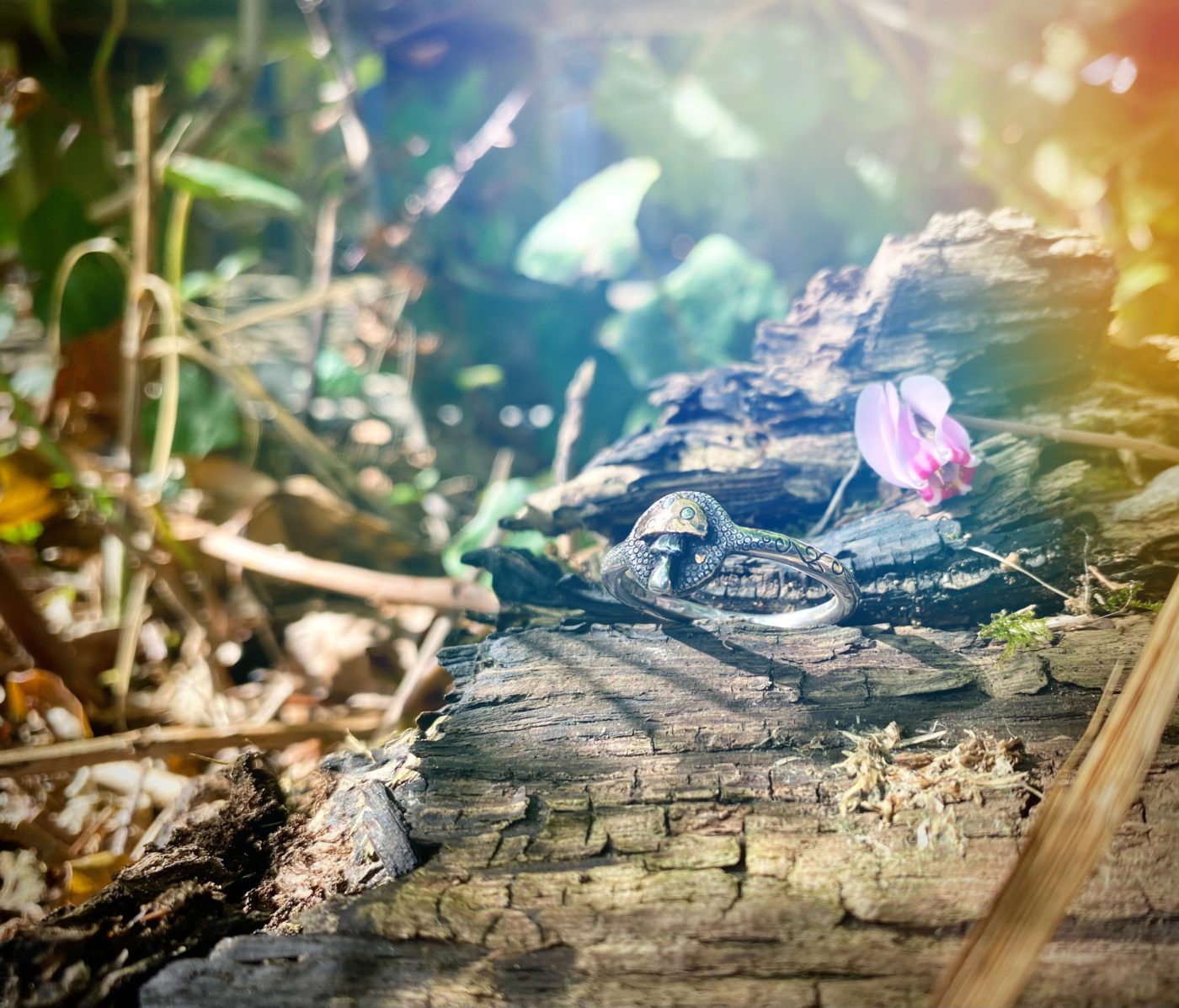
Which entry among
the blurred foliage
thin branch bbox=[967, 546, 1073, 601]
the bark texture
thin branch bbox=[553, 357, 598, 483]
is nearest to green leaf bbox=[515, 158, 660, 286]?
the blurred foliage

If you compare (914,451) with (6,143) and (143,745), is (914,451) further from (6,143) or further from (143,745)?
(6,143)

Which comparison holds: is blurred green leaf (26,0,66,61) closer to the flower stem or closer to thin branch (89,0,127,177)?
thin branch (89,0,127,177)

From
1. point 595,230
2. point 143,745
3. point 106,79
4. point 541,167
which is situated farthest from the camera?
point 541,167

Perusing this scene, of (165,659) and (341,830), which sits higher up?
(165,659)

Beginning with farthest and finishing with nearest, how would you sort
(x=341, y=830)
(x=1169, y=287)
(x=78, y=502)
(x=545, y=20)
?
(x=545, y=20), (x=78, y=502), (x=1169, y=287), (x=341, y=830)

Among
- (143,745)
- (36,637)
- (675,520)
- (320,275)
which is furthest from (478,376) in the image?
(675,520)

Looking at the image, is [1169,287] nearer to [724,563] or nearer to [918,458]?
[918,458]

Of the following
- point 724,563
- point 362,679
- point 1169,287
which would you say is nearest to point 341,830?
point 724,563

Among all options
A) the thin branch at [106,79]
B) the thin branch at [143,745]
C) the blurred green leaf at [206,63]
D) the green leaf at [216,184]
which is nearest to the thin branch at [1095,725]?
the thin branch at [143,745]

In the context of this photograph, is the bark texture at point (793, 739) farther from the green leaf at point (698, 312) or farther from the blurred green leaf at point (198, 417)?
the blurred green leaf at point (198, 417)
